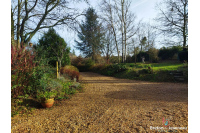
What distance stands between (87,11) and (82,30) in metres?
0.95

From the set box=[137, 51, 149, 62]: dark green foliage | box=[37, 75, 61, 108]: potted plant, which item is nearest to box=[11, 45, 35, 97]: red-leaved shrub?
box=[37, 75, 61, 108]: potted plant

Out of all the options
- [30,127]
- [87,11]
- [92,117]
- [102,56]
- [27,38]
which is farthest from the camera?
[102,56]

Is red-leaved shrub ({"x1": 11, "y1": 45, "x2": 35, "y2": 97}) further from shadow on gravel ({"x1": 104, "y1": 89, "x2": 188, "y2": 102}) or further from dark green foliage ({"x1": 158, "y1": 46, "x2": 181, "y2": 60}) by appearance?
dark green foliage ({"x1": 158, "y1": 46, "x2": 181, "y2": 60})

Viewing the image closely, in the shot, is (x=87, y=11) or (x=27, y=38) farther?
(x=87, y=11)

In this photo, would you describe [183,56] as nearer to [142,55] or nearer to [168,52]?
[168,52]

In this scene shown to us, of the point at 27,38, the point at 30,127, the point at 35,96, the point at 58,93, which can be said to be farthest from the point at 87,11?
the point at 30,127

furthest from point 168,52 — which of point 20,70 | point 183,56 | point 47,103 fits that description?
point 20,70

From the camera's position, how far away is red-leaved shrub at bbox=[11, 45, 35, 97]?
310cm

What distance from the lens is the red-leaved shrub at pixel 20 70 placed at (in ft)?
10.2

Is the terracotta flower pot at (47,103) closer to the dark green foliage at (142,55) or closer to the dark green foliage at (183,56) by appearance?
the dark green foliage at (183,56)

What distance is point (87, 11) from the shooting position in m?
5.35

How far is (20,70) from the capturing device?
10.7 ft
